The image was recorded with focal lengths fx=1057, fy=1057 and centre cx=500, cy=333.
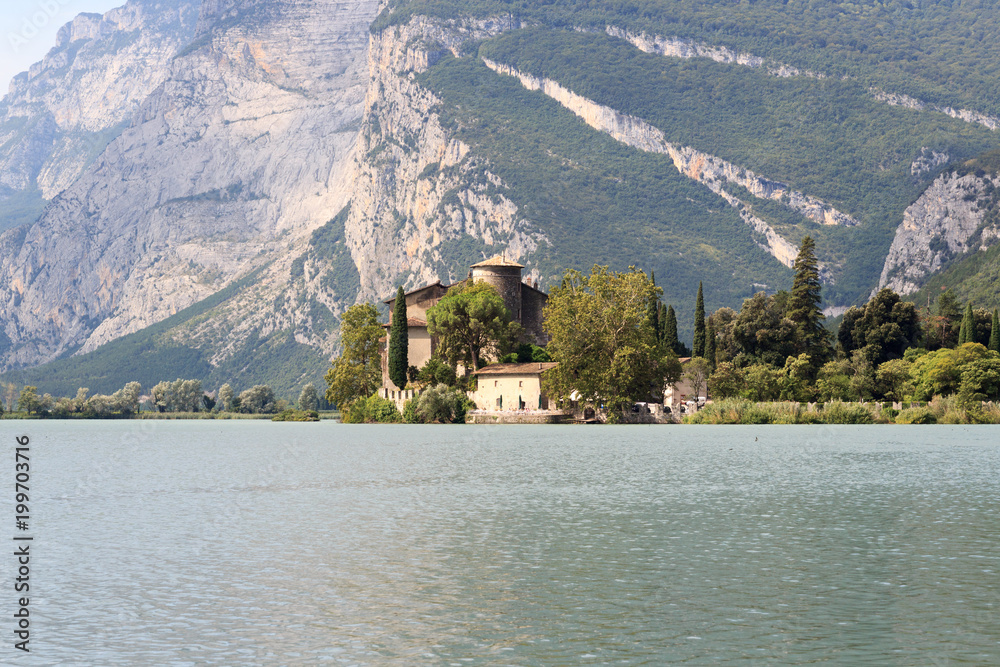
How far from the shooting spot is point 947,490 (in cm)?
3062

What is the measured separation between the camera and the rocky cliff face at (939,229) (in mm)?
177125

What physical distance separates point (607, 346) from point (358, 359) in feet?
87.5

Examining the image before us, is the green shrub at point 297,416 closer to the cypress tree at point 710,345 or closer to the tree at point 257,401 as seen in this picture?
the tree at point 257,401

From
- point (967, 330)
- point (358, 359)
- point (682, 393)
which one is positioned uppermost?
point (967, 330)

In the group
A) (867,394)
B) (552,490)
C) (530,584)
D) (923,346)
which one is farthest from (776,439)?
(530,584)

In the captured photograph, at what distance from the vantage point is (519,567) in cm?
1847

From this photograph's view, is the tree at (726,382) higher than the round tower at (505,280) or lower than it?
lower

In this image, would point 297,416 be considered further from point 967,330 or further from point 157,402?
point 967,330

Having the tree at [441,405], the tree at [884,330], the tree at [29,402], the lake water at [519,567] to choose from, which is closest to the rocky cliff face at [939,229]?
the tree at [884,330]

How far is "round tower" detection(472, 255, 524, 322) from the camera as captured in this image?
3752 inches

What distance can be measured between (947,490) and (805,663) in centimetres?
2067

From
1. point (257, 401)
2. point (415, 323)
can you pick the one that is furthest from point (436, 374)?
point (257, 401)

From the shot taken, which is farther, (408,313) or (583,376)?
(408,313)

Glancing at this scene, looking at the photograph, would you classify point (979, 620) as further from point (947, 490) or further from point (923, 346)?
point (923, 346)
